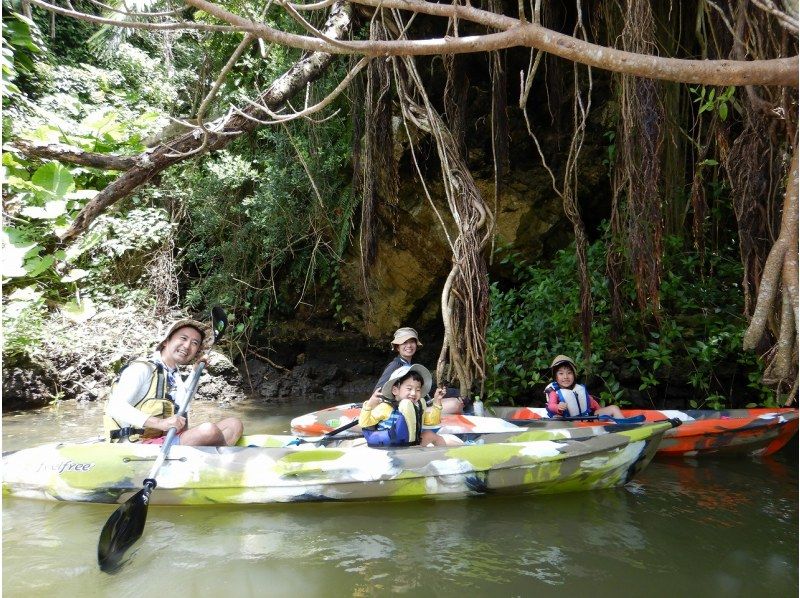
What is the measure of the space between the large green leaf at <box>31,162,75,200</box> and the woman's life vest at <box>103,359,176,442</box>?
4.94m

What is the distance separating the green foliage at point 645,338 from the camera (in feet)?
18.6

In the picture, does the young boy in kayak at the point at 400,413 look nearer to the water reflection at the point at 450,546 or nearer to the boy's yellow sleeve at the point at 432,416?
the boy's yellow sleeve at the point at 432,416

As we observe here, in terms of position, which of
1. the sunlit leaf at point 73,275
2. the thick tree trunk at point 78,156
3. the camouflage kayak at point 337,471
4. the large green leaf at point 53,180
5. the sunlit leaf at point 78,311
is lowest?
the camouflage kayak at point 337,471

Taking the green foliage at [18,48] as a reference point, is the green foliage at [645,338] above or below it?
below

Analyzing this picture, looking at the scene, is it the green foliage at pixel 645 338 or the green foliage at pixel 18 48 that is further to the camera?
the green foliage at pixel 18 48

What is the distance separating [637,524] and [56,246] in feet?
25.9

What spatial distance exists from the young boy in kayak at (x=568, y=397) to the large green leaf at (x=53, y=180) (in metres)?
6.38

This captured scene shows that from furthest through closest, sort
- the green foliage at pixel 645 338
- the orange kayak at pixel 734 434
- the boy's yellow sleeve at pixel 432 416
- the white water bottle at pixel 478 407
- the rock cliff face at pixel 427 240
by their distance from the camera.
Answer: the rock cliff face at pixel 427 240 → the green foliage at pixel 645 338 → the white water bottle at pixel 478 407 → the boy's yellow sleeve at pixel 432 416 → the orange kayak at pixel 734 434

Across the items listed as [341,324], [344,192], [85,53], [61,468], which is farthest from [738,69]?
[85,53]

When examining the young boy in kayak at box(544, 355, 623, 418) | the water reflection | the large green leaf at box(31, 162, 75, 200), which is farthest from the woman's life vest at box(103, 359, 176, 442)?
the large green leaf at box(31, 162, 75, 200)

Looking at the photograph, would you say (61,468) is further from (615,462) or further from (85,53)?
(85,53)

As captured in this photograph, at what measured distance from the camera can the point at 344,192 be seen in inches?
302

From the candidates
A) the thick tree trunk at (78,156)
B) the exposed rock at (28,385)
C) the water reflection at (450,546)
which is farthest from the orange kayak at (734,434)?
the exposed rock at (28,385)

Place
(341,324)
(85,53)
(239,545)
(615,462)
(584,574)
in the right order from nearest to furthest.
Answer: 1. (584,574)
2. (239,545)
3. (615,462)
4. (341,324)
5. (85,53)
